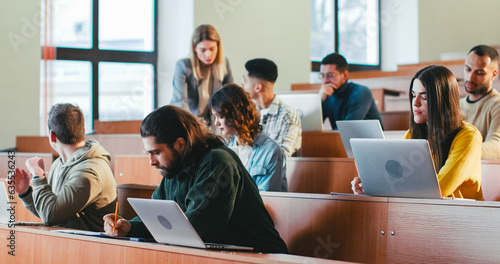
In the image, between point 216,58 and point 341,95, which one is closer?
point 216,58

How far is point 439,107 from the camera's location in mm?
2301

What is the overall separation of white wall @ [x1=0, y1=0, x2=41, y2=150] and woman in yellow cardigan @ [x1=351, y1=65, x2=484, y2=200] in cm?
362

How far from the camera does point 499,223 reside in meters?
1.75

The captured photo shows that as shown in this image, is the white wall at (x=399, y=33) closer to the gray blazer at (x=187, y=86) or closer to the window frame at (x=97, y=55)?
the window frame at (x=97, y=55)

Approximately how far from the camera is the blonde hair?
4.05 meters

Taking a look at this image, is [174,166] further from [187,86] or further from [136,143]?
[136,143]

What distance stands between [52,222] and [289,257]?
48.5 inches

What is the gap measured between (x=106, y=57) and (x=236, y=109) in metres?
3.71

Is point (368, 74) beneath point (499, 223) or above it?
above

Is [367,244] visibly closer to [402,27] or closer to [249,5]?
[249,5]

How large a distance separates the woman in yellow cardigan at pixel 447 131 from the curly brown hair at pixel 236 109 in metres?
0.63

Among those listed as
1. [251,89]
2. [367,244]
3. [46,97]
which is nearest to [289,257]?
[367,244]

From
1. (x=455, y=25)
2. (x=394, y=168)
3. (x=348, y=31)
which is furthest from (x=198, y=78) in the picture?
(x=455, y=25)

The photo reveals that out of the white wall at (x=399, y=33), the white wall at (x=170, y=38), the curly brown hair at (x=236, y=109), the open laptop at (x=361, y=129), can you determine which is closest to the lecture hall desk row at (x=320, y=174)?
the open laptop at (x=361, y=129)
